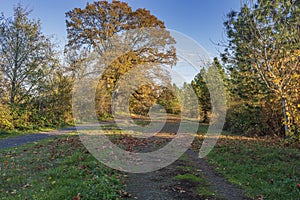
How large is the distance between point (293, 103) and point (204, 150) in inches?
149

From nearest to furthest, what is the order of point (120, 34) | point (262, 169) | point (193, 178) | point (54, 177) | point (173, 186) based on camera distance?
point (173, 186), point (54, 177), point (193, 178), point (262, 169), point (120, 34)

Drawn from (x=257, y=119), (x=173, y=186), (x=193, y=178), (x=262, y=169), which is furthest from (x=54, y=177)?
(x=257, y=119)

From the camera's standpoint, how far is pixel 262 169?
6.04m

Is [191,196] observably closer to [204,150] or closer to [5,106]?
[204,150]

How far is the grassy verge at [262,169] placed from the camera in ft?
15.4

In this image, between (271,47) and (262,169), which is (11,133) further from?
(271,47)

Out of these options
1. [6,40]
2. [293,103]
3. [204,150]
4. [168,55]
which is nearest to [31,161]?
[204,150]

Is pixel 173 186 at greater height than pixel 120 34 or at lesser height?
lesser

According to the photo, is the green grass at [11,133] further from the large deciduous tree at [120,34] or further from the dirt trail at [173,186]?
the dirt trail at [173,186]

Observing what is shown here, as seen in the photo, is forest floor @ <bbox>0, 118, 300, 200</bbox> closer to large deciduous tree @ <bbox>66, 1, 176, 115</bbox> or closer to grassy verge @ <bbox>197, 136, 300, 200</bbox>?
grassy verge @ <bbox>197, 136, 300, 200</bbox>

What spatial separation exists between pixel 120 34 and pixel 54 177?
2043cm

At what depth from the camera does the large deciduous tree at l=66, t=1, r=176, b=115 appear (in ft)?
75.2

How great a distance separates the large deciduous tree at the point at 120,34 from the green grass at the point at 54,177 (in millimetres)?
15241

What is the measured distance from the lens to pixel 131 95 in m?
22.4
